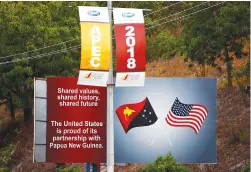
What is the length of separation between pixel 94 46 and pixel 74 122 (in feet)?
21.0

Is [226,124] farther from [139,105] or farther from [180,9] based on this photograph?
[180,9]

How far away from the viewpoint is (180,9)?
43.3 meters

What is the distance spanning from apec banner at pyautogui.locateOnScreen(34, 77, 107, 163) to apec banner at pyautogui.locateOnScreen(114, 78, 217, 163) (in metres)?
0.64

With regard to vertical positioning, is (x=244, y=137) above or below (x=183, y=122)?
below

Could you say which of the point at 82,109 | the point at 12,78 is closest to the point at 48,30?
the point at 12,78

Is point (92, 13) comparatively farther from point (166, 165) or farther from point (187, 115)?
point (187, 115)

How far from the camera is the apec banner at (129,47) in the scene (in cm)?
2181

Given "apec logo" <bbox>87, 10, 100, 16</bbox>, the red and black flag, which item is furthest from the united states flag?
"apec logo" <bbox>87, 10, 100, 16</bbox>

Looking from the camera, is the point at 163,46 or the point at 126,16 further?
the point at 163,46

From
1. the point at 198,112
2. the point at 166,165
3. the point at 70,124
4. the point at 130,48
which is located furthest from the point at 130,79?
the point at 198,112

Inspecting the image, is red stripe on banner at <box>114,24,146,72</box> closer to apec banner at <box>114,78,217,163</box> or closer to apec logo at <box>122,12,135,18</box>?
apec logo at <box>122,12,135,18</box>

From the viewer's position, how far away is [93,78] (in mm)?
21641

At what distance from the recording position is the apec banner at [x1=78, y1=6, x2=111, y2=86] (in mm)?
21625

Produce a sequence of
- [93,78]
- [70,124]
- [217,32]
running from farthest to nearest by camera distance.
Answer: [217,32]
[70,124]
[93,78]
